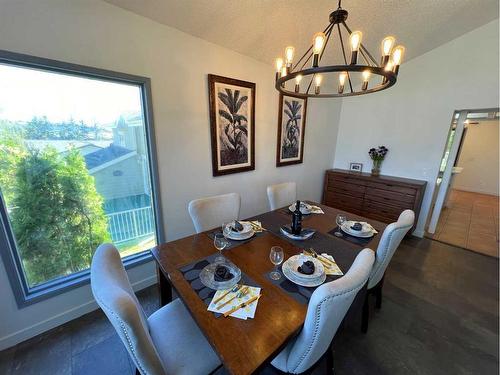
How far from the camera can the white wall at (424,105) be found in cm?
250

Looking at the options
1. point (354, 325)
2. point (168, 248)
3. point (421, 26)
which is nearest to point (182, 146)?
point (168, 248)

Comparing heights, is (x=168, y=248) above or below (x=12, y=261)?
above

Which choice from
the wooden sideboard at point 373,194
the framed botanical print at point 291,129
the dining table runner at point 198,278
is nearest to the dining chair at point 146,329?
the dining table runner at point 198,278

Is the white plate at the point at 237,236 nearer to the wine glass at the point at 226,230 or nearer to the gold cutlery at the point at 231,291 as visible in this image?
the wine glass at the point at 226,230

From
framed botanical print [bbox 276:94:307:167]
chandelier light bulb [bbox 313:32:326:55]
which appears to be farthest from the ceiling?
chandelier light bulb [bbox 313:32:326:55]

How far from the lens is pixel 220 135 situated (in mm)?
2277

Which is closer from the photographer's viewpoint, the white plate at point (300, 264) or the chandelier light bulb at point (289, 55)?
the white plate at point (300, 264)

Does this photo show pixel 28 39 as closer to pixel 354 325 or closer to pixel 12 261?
pixel 12 261

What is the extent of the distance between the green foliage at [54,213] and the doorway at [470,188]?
4340mm

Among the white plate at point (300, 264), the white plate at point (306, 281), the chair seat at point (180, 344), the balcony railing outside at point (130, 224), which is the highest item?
the white plate at point (300, 264)

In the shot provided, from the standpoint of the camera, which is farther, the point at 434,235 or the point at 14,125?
the point at 434,235

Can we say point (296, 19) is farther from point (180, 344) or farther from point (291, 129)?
point (180, 344)

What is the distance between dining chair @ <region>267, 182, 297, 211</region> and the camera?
225 centimetres

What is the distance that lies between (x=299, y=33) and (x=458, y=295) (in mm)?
3091
